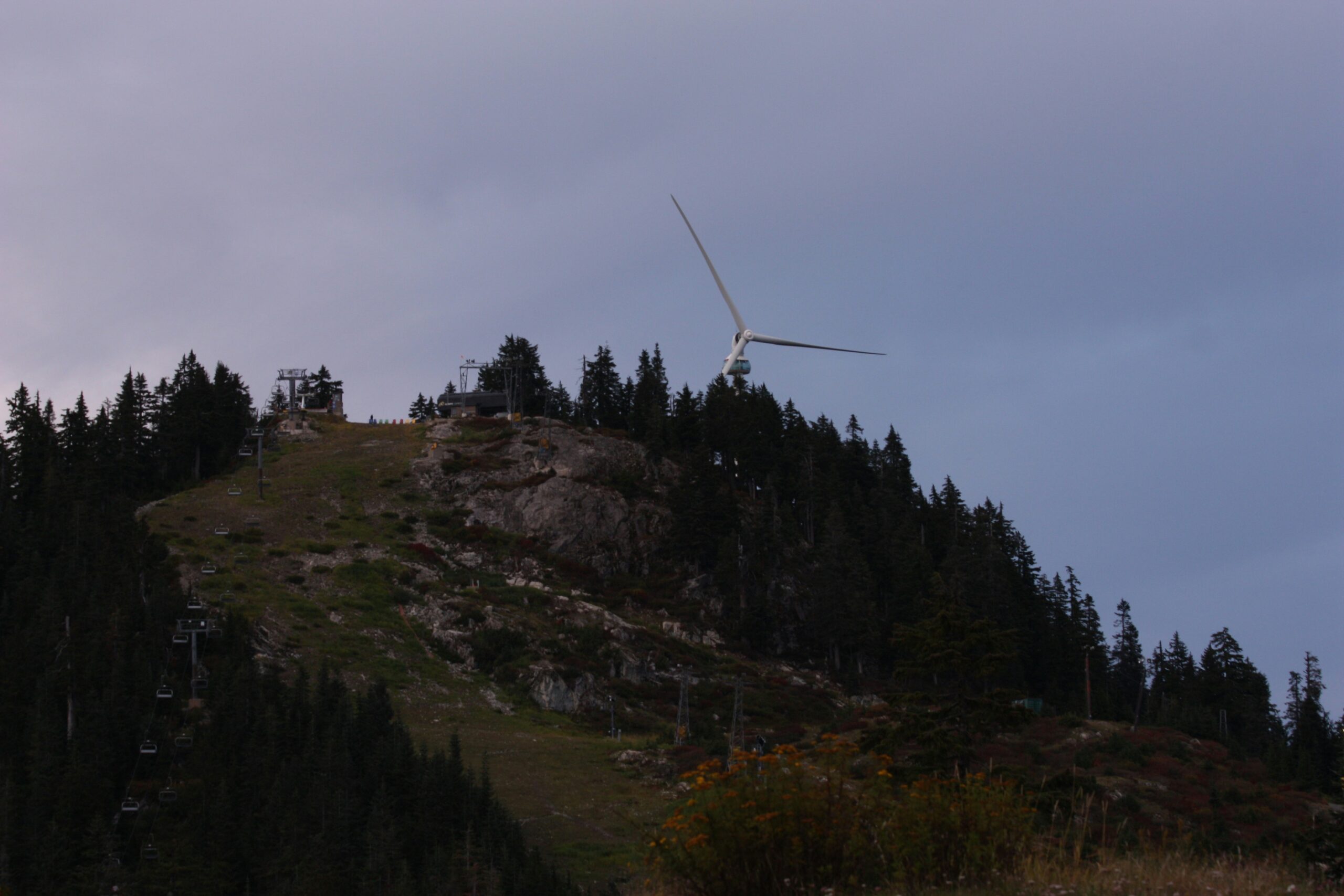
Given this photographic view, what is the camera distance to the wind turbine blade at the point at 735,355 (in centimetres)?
5509

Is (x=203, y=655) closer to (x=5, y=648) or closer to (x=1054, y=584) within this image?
(x=5, y=648)

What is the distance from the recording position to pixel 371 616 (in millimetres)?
92875

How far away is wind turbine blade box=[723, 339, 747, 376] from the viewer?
55.1 metres

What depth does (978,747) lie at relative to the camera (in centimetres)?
5925

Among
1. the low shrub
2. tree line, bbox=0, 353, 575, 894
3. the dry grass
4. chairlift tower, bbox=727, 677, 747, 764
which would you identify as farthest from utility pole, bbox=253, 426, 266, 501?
the dry grass

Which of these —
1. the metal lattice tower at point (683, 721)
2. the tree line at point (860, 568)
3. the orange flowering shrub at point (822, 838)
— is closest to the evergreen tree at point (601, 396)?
the tree line at point (860, 568)

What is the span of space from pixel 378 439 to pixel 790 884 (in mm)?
138701

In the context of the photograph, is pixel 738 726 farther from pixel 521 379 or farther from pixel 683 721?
pixel 521 379

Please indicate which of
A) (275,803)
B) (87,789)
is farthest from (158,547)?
(275,803)

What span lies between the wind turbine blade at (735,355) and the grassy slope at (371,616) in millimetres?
21265

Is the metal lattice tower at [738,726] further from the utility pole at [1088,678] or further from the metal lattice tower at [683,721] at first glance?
the utility pole at [1088,678]

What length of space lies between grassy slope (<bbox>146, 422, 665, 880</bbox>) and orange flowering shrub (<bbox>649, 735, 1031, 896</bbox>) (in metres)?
28.2

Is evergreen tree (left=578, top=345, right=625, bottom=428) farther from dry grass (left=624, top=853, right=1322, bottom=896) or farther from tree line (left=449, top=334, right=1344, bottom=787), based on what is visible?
dry grass (left=624, top=853, right=1322, bottom=896)

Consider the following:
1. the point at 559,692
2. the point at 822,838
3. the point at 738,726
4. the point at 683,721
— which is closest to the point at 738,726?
the point at 738,726
